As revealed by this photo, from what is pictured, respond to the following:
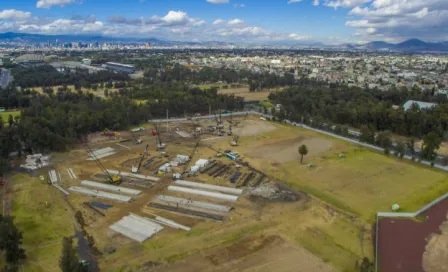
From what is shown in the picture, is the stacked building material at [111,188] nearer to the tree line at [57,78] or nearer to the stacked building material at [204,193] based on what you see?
the stacked building material at [204,193]

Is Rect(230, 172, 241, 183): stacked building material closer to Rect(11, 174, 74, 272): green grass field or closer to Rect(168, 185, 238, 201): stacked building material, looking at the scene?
Rect(168, 185, 238, 201): stacked building material

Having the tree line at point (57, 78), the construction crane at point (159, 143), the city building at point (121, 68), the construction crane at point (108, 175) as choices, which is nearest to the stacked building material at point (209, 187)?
the construction crane at point (108, 175)

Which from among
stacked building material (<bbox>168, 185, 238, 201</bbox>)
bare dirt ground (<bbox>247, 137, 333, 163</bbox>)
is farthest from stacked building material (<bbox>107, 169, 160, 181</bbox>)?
bare dirt ground (<bbox>247, 137, 333, 163</bbox>)

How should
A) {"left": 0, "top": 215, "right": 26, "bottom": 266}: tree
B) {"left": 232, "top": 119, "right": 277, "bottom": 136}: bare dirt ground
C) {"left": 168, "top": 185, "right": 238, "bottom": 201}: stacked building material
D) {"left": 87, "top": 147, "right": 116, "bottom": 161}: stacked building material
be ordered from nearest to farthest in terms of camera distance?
{"left": 0, "top": 215, "right": 26, "bottom": 266}: tree → {"left": 168, "top": 185, "right": 238, "bottom": 201}: stacked building material → {"left": 87, "top": 147, "right": 116, "bottom": 161}: stacked building material → {"left": 232, "top": 119, "right": 277, "bottom": 136}: bare dirt ground

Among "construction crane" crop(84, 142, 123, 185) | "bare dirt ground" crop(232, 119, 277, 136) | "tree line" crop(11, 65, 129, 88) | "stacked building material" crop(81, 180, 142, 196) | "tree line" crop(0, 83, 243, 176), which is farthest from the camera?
"tree line" crop(11, 65, 129, 88)

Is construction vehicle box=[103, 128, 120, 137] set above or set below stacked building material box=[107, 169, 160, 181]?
above

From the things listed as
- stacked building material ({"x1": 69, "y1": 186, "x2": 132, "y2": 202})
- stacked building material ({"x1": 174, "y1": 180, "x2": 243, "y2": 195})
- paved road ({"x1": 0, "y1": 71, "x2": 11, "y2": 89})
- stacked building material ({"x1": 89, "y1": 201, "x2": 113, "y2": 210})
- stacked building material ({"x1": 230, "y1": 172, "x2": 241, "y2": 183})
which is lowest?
stacked building material ({"x1": 89, "y1": 201, "x2": 113, "y2": 210})

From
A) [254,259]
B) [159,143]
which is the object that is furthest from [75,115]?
[254,259]
